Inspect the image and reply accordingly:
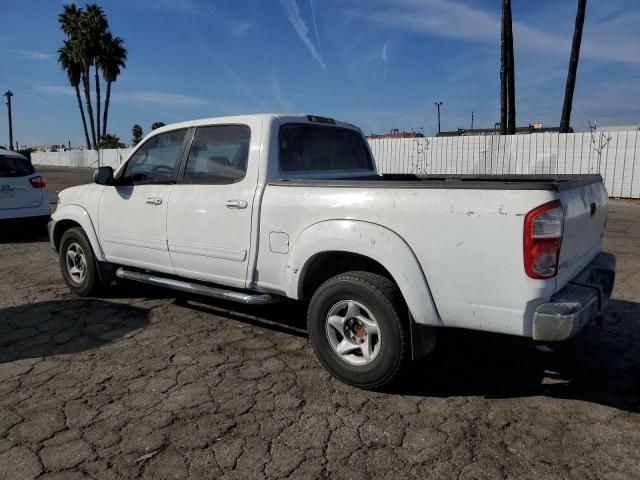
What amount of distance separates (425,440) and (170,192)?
294cm

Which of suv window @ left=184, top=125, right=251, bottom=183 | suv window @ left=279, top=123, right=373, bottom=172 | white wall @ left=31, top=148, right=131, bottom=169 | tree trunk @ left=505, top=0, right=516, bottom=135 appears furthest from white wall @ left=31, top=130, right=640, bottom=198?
white wall @ left=31, top=148, right=131, bottom=169

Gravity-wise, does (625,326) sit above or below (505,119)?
below

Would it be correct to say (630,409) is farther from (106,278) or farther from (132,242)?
(106,278)

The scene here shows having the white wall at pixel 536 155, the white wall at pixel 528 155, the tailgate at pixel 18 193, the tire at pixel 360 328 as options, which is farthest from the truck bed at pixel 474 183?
the white wall at pixel 536 155

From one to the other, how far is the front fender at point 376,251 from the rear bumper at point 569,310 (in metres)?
0.57

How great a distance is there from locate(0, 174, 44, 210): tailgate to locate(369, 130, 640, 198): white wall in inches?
545

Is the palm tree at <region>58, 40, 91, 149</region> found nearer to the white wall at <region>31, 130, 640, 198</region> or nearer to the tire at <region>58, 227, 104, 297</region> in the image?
the white wall at <region>31, 130, 640, 198</region>

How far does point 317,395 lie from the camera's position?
134 inches

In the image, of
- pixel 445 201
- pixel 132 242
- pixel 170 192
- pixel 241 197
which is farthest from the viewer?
pixel 132 242

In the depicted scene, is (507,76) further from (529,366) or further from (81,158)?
(81,158)

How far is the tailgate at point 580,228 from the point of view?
2.90 metres

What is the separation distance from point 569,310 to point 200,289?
281cm

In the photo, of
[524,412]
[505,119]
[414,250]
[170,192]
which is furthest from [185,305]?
[505,119]

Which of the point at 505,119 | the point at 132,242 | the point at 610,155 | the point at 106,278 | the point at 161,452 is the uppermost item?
the point at 505,119
